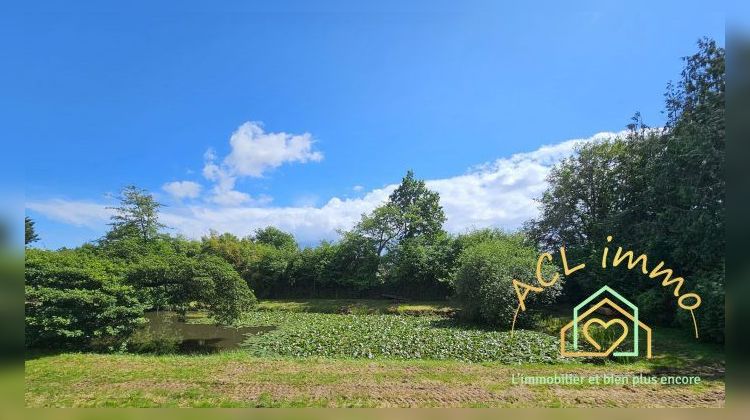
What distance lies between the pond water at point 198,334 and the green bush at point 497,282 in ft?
24.1

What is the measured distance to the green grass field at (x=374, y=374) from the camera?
5410 millimetres

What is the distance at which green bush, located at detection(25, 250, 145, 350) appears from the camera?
325 inches

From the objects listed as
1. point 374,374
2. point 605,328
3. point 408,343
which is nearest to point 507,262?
point 605,328

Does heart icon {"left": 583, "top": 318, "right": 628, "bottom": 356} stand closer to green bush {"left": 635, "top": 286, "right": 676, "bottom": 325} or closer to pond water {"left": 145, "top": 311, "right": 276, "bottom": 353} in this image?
green bush {"left": 635, "top": 286, "right": 676, "bottom": 325}

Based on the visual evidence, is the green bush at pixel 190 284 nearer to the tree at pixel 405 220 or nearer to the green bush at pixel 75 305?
the green bush at pixel 75 305

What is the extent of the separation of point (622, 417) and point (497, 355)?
3737 mm

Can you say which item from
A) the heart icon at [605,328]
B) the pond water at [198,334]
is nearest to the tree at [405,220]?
the pond water at [198,334]

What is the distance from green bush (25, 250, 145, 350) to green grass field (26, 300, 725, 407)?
2.30 ft

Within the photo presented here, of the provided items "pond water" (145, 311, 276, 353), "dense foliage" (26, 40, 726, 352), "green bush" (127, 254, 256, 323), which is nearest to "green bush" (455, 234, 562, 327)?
"dense foliage" (26, 40, 726, 352)

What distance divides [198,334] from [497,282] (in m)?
10.2

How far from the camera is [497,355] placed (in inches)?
335
